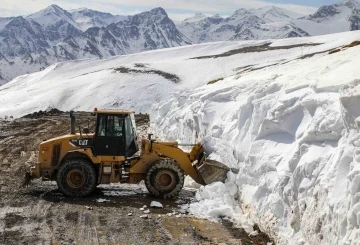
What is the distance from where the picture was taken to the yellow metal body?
12.0m

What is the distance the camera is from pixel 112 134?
11.9 metres

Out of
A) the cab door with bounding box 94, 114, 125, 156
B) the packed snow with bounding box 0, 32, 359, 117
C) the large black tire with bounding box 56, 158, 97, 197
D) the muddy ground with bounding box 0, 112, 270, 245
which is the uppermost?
the packed snow with bounding box 0, 32, 359, 117

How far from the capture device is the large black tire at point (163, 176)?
1177 cm

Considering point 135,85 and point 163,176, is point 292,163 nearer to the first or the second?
point 163,176

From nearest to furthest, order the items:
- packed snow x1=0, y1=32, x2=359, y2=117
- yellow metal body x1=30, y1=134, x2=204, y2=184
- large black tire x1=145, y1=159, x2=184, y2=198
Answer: large black tire x1=145, y1=159, x2=184, y2=198 → yellow metal body x1=30, y1=134, x2=204, y2=184 → packed snow x1=0, y1=32, x2=359, y2=117

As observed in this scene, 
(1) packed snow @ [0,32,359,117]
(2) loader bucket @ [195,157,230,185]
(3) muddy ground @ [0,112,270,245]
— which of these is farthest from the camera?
(1) packed snow @ [0,32,359,117]

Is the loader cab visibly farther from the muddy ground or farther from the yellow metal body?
the muddy ground

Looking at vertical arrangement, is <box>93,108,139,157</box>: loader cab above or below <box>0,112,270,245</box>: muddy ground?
above

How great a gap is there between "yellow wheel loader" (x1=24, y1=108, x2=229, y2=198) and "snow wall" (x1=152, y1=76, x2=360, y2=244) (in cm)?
89

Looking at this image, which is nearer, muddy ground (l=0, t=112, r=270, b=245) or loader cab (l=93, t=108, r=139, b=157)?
muddy ground (l=0, t=112, r=270, b=245)

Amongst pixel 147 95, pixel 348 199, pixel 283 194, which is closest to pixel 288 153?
pixel 283 194

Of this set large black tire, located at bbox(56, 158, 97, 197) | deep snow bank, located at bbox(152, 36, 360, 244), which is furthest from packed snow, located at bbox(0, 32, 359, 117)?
large black tire, located at bbox(56, 158, 97, 197)

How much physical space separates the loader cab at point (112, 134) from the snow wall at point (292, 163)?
246 cm

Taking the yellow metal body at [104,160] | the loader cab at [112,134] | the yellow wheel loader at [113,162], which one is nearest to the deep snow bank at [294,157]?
→ the yellow wheel loader at [113,162]
